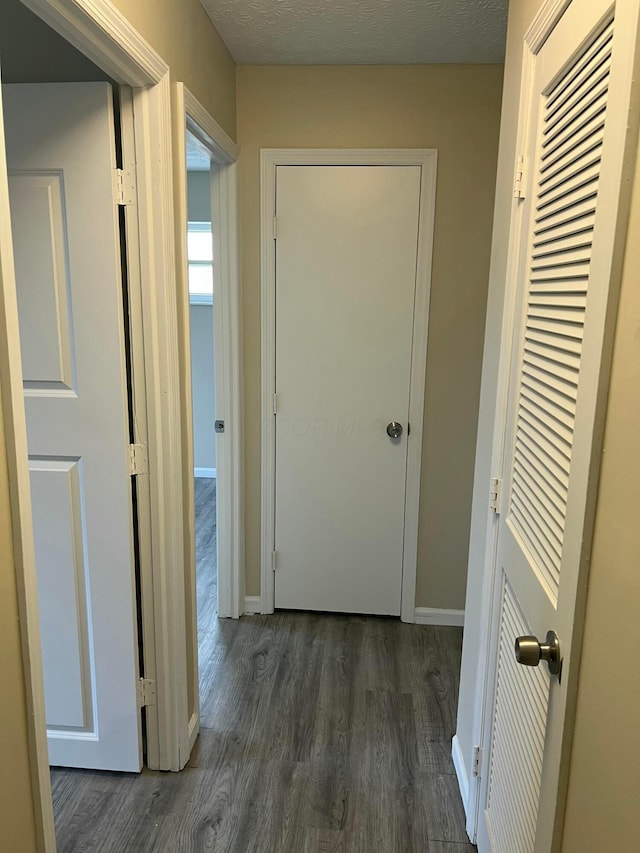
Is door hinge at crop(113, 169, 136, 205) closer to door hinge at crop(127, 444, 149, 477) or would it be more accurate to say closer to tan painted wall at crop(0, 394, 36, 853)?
door hinge at crop(127, 444, 149, 477)

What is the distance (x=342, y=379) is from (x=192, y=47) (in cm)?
142

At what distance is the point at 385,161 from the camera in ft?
Result: 8.46

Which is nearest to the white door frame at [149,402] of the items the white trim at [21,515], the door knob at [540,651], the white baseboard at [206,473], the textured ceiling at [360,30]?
the white trim at [21,515]

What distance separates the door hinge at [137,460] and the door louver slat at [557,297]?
1.08m

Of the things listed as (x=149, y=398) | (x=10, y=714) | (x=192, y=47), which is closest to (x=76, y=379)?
(x=149, y=398)

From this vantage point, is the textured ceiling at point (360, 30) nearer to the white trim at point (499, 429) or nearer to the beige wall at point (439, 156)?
the beige wall at point (439, 156)

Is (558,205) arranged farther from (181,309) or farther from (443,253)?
(443,253)

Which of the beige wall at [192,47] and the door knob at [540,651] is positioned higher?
the beige wall at [192,47]

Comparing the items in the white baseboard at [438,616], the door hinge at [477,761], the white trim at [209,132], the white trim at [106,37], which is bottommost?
the white baseboard at [438,616]

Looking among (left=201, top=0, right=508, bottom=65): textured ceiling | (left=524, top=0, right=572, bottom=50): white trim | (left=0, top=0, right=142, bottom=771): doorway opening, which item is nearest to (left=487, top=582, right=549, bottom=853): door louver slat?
(left=0, top=0, right=142, bottom=771): doorway opening

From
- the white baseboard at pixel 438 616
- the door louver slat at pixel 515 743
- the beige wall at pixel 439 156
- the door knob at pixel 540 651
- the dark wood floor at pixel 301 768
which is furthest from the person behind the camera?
the white baseboard at pixel 438 616

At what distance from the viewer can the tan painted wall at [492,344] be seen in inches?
59.6

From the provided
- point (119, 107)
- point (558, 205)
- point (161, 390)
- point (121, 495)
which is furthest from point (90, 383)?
point (558, 205)

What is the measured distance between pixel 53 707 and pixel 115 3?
200 cm
